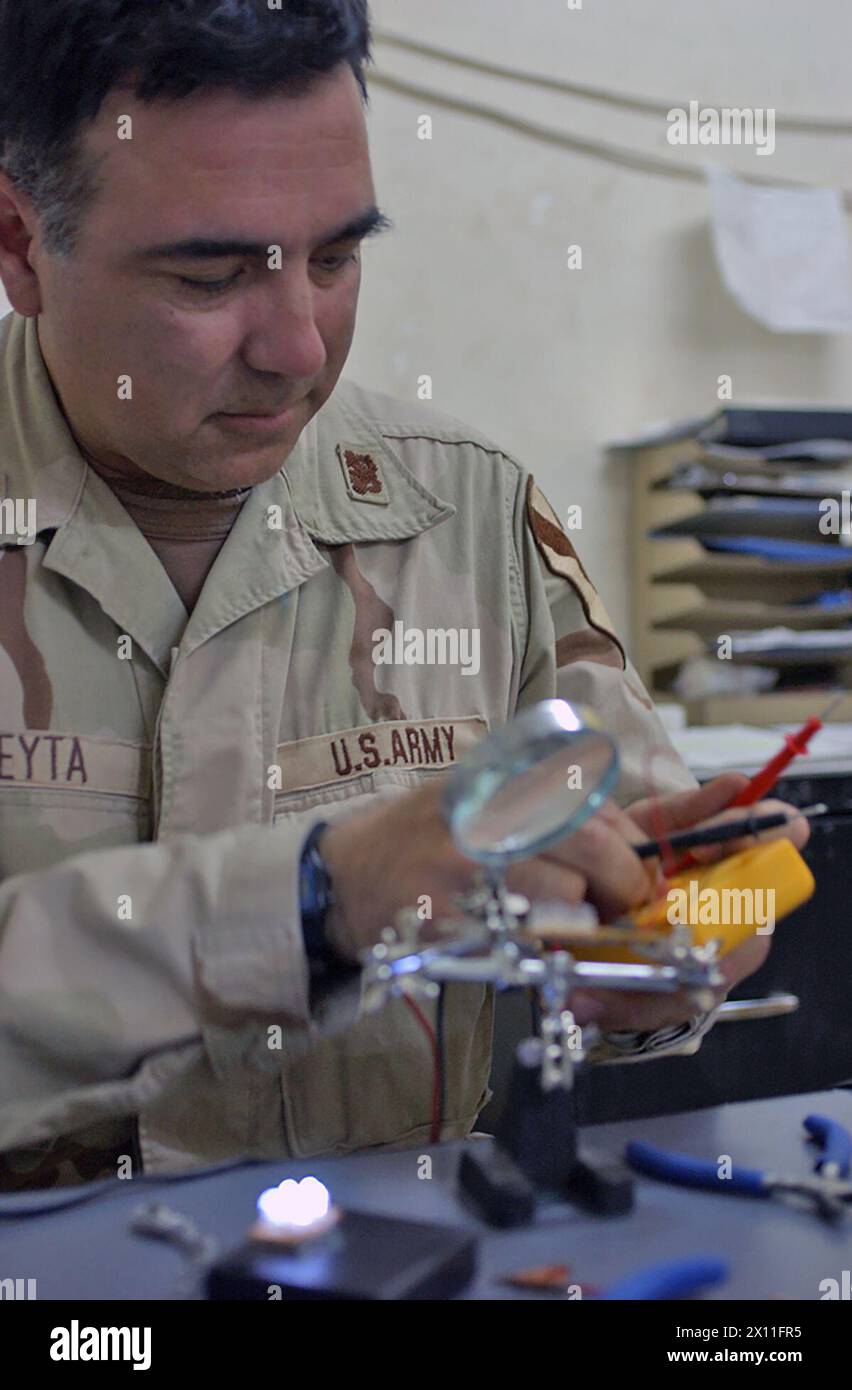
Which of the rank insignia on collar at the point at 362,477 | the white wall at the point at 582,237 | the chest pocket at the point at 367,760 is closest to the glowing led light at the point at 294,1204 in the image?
the chest pocket at the point at 367,760

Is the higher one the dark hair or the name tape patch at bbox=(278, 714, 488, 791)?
the dark hair

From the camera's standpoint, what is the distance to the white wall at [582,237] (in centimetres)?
203

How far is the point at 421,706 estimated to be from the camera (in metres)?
1.10

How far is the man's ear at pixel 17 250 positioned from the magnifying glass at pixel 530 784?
635mm

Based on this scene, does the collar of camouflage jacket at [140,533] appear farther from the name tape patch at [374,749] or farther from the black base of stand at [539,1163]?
the black base of stand at [539,1163]

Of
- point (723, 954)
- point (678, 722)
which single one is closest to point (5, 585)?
point (723, 954)

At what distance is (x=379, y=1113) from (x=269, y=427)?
0.51 metres

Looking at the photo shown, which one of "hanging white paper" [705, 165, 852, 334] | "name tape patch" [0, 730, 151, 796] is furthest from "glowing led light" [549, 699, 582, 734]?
"hanging white paper" [705, 165, 852, 334]

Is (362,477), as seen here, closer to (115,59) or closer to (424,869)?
(115,59)

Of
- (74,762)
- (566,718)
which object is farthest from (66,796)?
(566,718)

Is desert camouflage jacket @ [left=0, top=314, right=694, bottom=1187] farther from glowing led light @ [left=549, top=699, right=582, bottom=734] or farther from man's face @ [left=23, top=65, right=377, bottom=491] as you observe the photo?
glowing led light @ [left=549, top=699, right=582, bottom=734]

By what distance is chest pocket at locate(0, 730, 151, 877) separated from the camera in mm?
979

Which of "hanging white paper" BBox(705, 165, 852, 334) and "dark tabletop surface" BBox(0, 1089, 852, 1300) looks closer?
"dark tabletop surface" BBox(0, 1089, 852, 1300)
